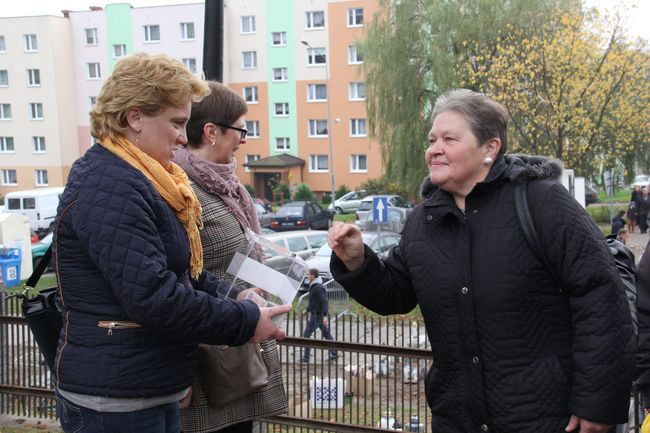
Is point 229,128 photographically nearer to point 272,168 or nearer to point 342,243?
point 342,243

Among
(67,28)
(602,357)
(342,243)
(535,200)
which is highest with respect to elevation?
(67,28)

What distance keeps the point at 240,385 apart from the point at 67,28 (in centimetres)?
5420

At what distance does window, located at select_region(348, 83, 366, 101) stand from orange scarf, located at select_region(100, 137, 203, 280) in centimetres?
4397

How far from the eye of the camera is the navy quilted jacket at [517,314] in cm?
219

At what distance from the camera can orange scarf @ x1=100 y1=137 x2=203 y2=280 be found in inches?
85.3

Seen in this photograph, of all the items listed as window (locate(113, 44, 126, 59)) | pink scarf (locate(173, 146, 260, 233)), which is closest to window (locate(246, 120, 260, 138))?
window (locate(113, 44, 126, 59))

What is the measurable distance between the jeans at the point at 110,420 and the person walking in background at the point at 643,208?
24.9 m

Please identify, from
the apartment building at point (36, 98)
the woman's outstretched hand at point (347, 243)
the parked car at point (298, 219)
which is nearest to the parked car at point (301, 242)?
the parked car at point (298, 219)

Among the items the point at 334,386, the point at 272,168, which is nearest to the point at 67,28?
the point at 272,168

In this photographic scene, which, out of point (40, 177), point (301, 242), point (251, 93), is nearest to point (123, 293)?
point (301, 242)

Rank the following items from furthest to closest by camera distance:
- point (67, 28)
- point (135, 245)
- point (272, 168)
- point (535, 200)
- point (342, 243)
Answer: point (67, 28)
point (272, 168)
point (342, 243)
point (535, 200)
point (135, 245)

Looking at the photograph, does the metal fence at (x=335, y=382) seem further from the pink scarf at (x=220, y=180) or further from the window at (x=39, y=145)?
the window at (x=39, y=145)

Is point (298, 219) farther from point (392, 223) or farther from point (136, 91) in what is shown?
point (136, 91)

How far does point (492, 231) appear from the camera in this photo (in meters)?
2.37
